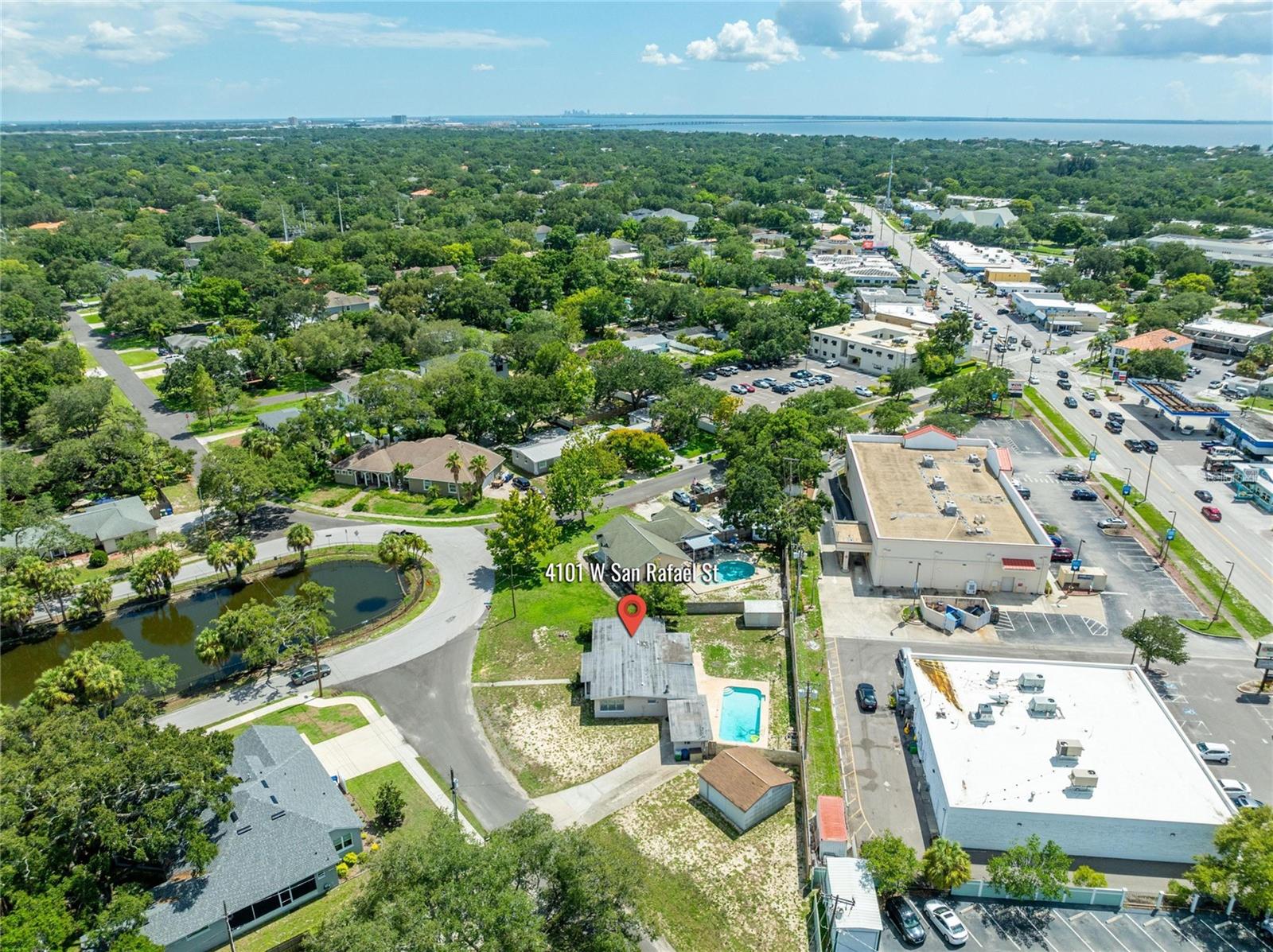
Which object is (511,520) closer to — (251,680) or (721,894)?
(251,680)

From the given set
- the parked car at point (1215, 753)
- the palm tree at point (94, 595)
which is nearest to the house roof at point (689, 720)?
the parked car at point (1215, 753)

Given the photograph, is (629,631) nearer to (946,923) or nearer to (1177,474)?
(946,923)

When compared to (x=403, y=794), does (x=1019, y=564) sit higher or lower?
higher

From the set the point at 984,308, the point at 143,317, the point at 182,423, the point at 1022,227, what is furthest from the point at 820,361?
the point at 1022,227

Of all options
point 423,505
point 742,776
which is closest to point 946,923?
point 742,776

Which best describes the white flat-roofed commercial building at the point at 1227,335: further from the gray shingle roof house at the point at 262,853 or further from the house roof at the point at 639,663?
the gray shingle roof house at the point at 262,853
